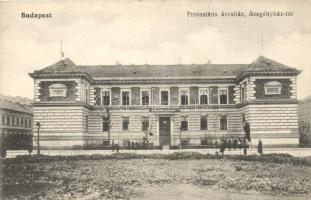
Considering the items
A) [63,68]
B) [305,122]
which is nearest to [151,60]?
[63,68]

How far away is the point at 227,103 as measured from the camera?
119 ft

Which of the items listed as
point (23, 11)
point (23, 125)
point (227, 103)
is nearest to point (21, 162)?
point (23, 11)

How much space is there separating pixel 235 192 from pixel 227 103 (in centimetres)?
2196

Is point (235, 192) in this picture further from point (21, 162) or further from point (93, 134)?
point (93, 134)

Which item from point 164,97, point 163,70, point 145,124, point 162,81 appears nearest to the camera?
point 145,124

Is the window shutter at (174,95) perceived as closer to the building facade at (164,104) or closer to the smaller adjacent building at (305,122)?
the building facade at (164,104)

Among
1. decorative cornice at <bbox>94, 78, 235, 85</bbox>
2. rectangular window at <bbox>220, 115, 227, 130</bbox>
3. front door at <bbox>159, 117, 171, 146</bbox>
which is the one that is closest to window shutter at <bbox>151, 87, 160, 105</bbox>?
decorative cornice at <bbox>94, 78, 235, 85</bbox>

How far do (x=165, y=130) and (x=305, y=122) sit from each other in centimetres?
1196

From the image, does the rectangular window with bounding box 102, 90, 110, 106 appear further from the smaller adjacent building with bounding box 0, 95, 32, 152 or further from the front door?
the smaller adjacent building with bounding box 0, 95, 32, 152

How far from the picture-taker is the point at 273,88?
103 ft

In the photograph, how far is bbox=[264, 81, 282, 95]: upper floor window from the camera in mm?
31250

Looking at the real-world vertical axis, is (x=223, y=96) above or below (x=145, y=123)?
above

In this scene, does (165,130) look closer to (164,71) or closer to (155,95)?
(155,95)

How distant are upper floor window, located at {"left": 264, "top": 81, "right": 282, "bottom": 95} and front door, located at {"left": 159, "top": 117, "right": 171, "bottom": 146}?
8887mm
